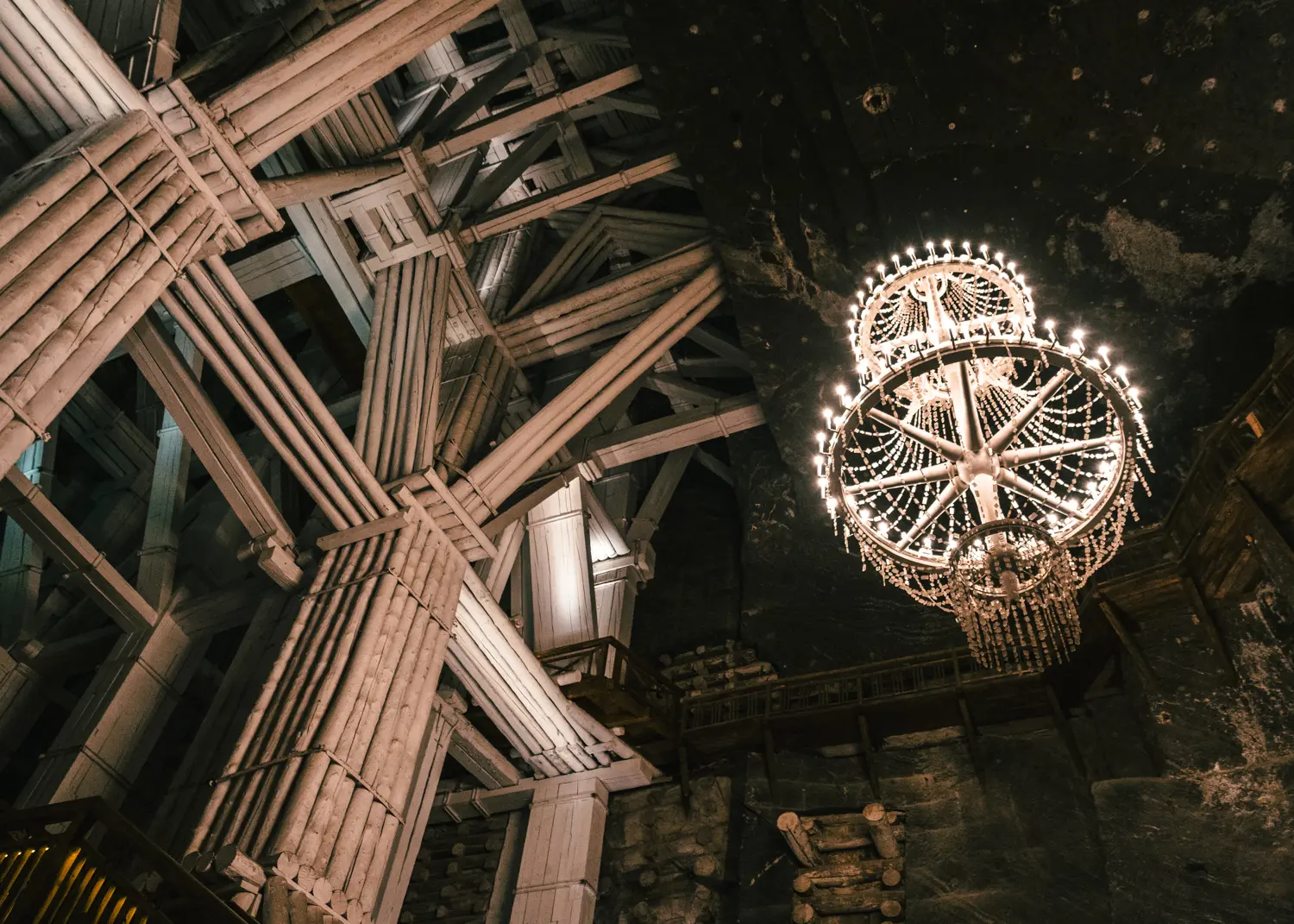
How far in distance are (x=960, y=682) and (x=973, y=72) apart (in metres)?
5.87

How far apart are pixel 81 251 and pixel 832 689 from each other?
8702 millimetres

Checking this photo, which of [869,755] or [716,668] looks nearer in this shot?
[869,755]

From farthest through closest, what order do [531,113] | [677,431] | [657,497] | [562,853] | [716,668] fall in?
[657,497] < [716,668] < [677,431] < [562,853] < [531,113]

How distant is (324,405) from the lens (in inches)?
420

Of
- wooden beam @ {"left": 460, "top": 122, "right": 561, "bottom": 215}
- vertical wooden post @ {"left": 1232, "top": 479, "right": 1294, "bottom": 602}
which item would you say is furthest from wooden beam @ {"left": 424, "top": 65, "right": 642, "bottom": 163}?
vertical wooden post @ {"left": 1232, "top": 479, "right": 1294, "bottom": 602}

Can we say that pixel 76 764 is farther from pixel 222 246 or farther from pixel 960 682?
pixel 960 682

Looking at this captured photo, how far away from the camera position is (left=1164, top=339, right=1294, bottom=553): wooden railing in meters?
9.27

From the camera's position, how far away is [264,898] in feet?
19.4

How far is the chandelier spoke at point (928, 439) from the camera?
24.4ft

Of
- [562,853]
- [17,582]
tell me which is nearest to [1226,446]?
[562,853]

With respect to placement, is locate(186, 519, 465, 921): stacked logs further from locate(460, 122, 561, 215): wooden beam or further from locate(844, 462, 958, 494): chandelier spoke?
locate(460, 122, 561, 215): wooden beam

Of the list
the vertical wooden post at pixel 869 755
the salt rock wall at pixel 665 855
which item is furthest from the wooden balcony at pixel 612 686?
the vertical wooden post at pixel 869 755

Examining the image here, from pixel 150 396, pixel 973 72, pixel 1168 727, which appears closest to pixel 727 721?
pixel 1168 727

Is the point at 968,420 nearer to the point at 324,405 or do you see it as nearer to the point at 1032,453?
the point at 1032,453
